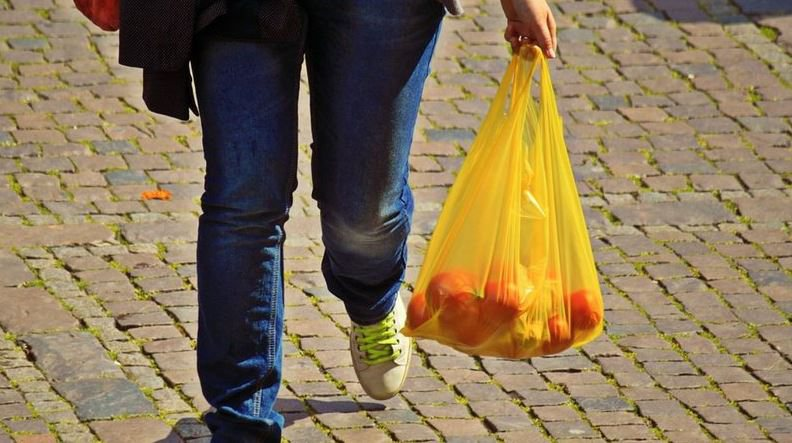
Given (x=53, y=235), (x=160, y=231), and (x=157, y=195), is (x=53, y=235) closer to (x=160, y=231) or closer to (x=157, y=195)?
(x=160, y=231)

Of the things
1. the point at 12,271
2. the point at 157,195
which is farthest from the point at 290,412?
the point at 157,195

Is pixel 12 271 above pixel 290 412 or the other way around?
the other way around

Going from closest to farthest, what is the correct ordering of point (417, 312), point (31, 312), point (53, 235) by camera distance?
point (417, 312), point (31, 312), point (53, 235)

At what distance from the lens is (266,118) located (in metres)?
3.10

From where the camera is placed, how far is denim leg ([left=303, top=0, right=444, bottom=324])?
3137 millimetres

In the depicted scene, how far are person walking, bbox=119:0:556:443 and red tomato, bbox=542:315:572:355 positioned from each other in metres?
0.45

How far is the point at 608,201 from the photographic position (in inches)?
203

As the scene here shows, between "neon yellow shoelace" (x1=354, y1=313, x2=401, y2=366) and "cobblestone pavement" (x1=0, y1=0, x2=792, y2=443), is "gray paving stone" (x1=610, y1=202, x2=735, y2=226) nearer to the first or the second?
"cobblestone pavement" (x1=0, y1=0, x2=792, y2=443)

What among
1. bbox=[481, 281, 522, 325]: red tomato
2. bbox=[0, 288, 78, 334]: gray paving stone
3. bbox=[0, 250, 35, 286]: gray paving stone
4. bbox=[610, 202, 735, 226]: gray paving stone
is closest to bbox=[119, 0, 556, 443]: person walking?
bbox=[481, 281, 522, 325]: red tomato

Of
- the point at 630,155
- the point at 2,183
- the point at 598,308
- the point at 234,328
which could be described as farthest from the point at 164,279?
the point at 630,155

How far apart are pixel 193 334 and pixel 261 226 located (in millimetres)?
1061

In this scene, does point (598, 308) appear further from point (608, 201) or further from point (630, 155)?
point (630, 155)

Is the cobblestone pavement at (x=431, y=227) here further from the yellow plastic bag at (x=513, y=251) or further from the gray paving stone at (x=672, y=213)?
the yellow plastic bag at (x=513, y=251)

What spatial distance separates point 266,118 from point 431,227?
1888 millimetres
